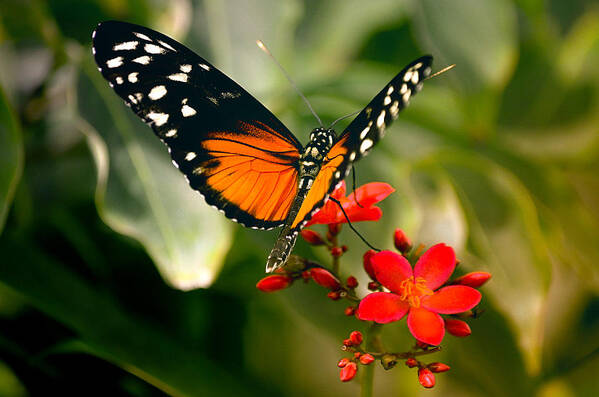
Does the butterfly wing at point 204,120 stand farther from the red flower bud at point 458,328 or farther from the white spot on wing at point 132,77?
the red flower bud at point 458,328

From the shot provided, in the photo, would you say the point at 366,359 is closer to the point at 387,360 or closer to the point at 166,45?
the point at 387,360

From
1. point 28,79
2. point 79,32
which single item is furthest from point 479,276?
point 28,79

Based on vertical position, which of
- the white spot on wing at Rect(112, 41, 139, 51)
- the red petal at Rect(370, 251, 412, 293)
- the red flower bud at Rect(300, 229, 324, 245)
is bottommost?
the red petal at Rect(370, 251, 412, 293)

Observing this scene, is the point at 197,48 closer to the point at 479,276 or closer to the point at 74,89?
the point at 74,89

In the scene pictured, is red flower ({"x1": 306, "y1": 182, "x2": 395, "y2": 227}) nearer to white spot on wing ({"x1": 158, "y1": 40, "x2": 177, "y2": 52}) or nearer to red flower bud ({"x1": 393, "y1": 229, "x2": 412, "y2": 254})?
red flower bud ({"x1": 393, "y1": 229, "x2": 412, "y2": 254})

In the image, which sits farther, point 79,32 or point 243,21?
point 79,32

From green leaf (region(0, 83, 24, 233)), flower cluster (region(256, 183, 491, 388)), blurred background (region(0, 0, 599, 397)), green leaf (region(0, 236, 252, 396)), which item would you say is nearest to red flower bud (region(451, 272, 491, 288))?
flower cluster (region(256, 183, 491, 388))
